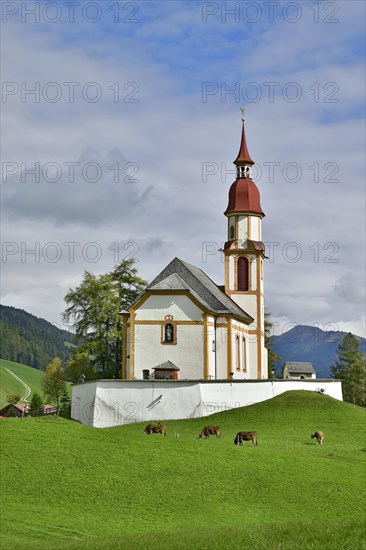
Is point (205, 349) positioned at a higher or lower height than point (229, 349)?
lower

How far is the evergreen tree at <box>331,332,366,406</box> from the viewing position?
9144 centimetres

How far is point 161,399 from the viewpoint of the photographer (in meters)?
54.0

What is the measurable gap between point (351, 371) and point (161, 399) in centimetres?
4580

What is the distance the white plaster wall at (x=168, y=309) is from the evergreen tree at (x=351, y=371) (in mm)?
33449

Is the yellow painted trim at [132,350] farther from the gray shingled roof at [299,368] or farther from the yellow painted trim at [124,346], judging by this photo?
the gray shingled roof at [299,368]

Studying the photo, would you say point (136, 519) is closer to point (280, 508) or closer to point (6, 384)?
point (280, 508)

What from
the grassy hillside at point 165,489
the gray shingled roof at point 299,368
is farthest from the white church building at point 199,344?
the gray shingled roof at point 299,368

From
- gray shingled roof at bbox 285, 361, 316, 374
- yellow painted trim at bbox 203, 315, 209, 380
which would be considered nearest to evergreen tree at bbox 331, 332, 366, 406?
gray shingled roof at bbox 285, 361, 316, 374

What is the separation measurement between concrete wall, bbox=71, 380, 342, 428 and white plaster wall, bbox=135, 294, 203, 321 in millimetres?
8335

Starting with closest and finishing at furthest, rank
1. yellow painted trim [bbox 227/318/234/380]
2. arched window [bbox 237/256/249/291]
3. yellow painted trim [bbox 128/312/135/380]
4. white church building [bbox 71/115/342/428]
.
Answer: white church building [bbox 71/115/342/428] < yellow painted trim [bbox 128/312/135/380] < yellow painted trim [bbox 227/318/234/380] < arched window [bbox 237/256/249/291]

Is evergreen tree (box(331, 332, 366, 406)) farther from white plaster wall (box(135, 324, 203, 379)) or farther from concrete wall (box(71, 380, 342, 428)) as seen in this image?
concrete wall (box(71, 380, 342, 428))

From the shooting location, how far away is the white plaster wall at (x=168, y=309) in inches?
2442

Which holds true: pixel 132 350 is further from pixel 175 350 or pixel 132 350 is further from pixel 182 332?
pixel 182 332

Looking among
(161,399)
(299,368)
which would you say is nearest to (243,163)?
(161,399)
